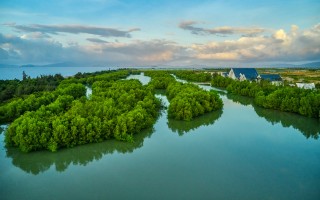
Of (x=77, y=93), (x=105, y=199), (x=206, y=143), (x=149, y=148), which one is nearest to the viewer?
(x=105, y=199)

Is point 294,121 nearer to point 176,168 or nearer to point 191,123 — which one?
point 191,123

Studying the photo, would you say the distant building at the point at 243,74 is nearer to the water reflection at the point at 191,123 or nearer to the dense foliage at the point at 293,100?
the dense foliage at the point at 293,100

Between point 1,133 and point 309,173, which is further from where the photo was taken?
point 1,133

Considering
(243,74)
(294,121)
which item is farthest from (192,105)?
(243,74)

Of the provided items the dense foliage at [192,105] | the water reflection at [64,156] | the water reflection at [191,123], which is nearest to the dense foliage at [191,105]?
the dense foliage at [192,105]

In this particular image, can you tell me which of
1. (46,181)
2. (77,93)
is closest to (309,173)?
(46,181)

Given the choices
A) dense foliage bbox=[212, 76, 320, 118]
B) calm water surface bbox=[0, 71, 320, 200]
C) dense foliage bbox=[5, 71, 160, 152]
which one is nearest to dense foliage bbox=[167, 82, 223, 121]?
calm water surface bbox=[0, 71, 320, 200]

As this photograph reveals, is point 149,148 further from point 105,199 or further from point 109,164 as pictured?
point 105,199
